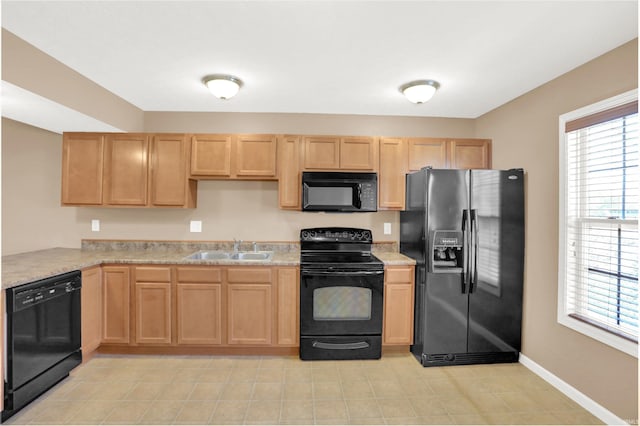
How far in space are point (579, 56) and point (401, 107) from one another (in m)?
1.48

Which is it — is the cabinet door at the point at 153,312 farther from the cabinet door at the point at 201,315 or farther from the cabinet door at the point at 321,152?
the cabinet door at the point at 321,152

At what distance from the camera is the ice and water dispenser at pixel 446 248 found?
2.81 metres

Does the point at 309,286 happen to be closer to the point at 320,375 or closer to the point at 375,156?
the point at 320,375

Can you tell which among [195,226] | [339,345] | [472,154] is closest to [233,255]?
[195,226]

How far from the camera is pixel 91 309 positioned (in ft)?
9.11

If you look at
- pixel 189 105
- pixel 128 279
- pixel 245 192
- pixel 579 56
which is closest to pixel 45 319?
pixel 128 279

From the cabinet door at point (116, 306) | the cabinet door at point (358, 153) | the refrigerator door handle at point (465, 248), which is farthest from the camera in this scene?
the cabinet door at point (358, 153)

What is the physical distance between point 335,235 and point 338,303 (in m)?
0.84

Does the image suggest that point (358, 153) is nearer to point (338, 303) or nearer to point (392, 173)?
point (392, 173)

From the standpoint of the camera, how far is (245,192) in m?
3.56

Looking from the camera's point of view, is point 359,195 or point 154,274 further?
point 359,195

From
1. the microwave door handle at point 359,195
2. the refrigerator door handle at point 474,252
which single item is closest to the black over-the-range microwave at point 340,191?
the microwave door handle at point 359,195

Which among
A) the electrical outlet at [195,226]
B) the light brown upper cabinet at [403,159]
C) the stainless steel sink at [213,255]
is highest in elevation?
the light brown upper cabinet at [403,159]

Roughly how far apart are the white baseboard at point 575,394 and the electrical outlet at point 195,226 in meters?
3.47
